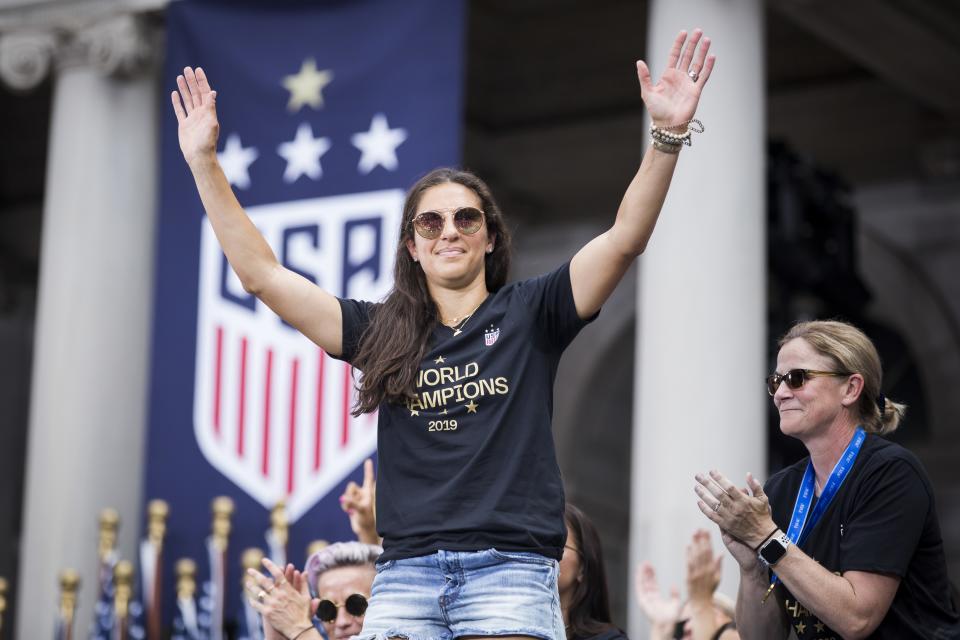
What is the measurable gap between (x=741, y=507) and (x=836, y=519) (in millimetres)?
326

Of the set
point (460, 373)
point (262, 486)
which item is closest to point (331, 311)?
point (460, 373)

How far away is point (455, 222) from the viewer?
3391 millimetres

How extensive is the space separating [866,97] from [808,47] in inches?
24.5

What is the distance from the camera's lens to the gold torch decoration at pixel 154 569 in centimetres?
848

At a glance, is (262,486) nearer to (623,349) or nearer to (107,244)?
(107,244)

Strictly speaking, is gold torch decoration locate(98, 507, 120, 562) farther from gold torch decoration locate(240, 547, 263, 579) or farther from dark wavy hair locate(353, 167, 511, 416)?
dark wavy hair locate(353, 167, 511, 416)

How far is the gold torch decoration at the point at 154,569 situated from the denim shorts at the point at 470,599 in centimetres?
555

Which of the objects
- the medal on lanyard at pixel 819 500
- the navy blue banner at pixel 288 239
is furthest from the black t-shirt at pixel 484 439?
the navy blue banner at pixel 288 239

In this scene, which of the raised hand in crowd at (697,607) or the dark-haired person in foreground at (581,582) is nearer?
the dark-haired person in foreground at (581,582)

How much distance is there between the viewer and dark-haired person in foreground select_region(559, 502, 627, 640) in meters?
4.72

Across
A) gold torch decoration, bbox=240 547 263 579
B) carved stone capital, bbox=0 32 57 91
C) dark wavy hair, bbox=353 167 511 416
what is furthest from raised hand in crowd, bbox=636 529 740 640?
carved stone capital, bbox=0 32 57 91

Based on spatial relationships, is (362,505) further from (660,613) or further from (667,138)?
(667,138)

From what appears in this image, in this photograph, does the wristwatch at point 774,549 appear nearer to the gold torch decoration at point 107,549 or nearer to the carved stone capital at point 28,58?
the gold torch decoration at point 107,549

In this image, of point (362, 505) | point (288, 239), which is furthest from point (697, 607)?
point (288, 239)
